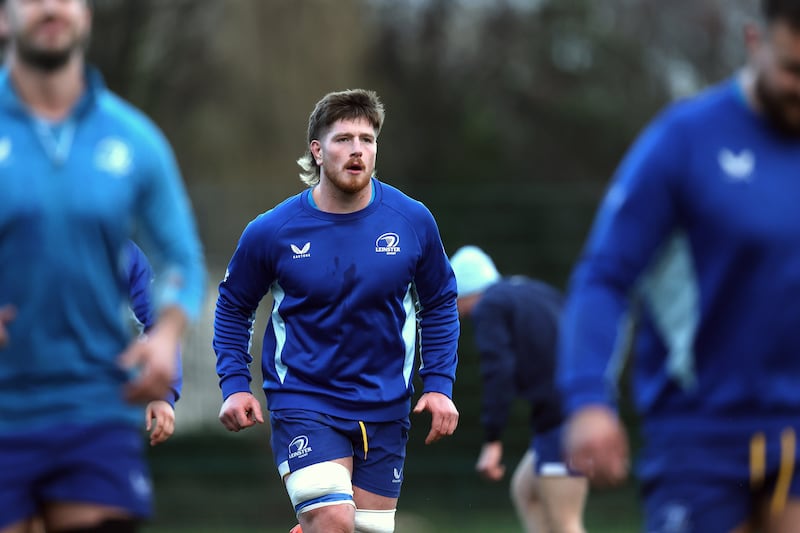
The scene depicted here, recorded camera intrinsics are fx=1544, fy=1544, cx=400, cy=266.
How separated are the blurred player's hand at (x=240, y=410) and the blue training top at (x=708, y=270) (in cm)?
302

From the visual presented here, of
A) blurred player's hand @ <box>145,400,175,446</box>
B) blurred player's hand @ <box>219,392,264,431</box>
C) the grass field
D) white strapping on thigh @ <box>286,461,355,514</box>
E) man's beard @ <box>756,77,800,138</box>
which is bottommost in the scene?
the grass field

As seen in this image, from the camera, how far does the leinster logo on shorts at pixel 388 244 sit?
22.8 ft

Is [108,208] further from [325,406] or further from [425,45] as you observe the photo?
[425,45]

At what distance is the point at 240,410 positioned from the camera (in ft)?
23.1

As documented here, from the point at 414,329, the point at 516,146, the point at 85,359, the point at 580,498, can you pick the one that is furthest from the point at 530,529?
the point at 516,146

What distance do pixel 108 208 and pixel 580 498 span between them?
5.15 meters

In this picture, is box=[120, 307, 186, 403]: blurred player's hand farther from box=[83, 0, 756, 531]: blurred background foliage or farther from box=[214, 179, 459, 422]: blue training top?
box=[83, 0, 756, 531]: blurred background foliage

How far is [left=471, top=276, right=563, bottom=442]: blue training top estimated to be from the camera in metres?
8.77

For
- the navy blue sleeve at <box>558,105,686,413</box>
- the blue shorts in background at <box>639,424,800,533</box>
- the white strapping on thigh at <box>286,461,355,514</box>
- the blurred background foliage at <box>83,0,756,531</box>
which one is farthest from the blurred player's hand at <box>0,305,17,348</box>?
the blurred background foliage at <box>83,0,756,531</box>

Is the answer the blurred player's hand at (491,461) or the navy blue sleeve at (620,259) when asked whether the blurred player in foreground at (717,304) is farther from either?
the blurred player's hand at (491,461)

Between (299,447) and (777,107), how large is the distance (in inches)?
127

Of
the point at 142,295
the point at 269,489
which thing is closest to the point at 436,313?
the point at 142,295

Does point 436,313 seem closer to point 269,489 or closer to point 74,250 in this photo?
point 74,250

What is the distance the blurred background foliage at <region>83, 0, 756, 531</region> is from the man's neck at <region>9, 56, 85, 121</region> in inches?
403
